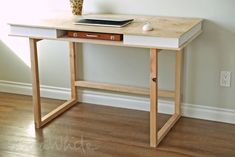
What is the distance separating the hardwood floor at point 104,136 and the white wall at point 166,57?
0.24 metres

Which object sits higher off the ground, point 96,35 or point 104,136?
point 96,35

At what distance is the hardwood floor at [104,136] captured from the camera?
2592 millimetres

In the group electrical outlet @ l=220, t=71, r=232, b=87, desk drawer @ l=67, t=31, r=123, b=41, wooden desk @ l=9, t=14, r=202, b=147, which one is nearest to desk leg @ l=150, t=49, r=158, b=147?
wooden desk @ l=9, t=14, r=202, b=147

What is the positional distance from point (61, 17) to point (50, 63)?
22.8 inches

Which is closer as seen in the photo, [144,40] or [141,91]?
[144,40]

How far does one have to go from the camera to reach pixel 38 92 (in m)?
2.92

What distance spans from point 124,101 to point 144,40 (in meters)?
0.94

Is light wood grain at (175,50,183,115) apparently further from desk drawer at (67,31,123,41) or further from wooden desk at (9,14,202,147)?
desk drawer at (67,31,123,41)

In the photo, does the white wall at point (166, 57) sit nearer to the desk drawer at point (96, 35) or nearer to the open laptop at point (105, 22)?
the open laptop at point (105, 22)

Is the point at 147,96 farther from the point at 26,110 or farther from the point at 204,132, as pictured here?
the point at 26,110

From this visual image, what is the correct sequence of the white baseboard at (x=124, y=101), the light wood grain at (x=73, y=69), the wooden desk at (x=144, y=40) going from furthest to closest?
the light wood grain at (x=73, y=69)
the white baseboard at (x=124, y=101)
the wooden desk at (x=144, y=40)

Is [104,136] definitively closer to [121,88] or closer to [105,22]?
[121,88]

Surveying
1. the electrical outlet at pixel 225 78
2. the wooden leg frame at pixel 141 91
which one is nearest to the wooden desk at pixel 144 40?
the wooden leg frame at pixel 141 91

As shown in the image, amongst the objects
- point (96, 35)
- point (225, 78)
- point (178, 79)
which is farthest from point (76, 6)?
point (225, 78)
